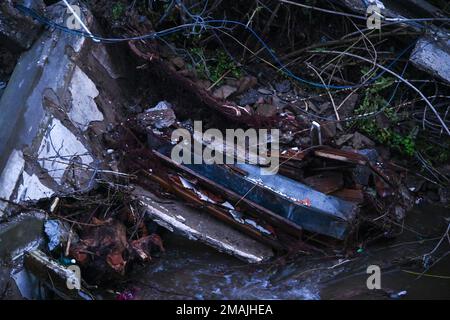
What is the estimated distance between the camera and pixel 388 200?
14.1 feet

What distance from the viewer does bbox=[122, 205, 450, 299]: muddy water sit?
11.9 feet

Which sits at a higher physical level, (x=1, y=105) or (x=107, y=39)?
(x=107, y=39)

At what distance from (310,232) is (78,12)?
291 centimetres

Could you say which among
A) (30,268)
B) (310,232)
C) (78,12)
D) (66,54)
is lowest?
(30,268)

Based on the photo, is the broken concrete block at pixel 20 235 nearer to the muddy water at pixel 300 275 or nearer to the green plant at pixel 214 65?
the muddy water at pixel 300 275

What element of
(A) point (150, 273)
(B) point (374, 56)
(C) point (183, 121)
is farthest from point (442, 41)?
(A) point (150, 273)

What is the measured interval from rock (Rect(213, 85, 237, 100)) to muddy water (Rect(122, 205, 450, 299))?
1.52 metres

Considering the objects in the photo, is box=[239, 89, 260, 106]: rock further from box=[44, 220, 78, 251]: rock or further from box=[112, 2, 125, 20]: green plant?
Result: box=[44, 220, 78, 251]: rock

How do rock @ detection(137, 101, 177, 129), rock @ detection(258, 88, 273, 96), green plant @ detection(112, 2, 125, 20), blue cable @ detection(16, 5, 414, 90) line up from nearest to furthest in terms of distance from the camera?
blue cable @ detection(16, 5, 414, 90) → rock @ detection(137, 101, 177, 129) → green plant @ detection(112, 2, 125, 20) → rock @ detection(258, 88, 273, 96)

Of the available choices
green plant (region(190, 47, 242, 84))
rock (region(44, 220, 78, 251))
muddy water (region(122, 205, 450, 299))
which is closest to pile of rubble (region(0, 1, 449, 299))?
rock (region(44, 220, 78, 251))

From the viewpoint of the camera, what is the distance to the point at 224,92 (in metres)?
4.88

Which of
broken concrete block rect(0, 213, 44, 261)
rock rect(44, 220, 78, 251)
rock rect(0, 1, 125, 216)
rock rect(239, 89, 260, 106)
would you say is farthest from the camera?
rock rect(239, 89, 260, 106)

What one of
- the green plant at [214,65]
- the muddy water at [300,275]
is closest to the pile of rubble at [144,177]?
the muddy water at [300,275]

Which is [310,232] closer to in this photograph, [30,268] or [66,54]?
[30,268]
